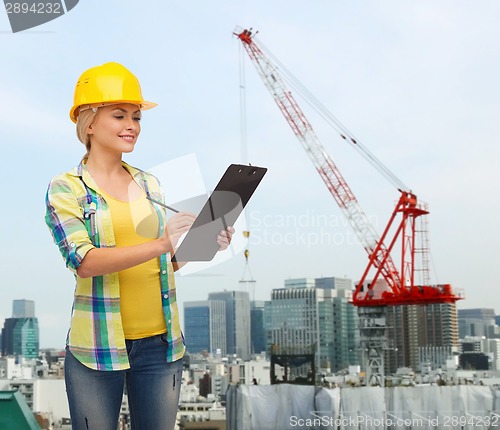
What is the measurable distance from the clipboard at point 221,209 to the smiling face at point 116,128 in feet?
0.64

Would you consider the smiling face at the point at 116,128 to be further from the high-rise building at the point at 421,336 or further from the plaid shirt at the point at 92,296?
the high-rise building at the point at 421,336

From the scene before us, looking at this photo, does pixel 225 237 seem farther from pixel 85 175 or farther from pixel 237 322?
pixel 237 322

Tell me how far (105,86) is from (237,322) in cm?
4147

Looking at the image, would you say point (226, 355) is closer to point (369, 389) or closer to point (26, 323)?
point (26, 323)

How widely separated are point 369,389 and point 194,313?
31.3 metres

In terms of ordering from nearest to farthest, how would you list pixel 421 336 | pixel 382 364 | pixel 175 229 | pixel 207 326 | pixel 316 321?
pixel 175 229, pixel 382 364, pixel 421 336, pixel 316 321, pixel 207 326

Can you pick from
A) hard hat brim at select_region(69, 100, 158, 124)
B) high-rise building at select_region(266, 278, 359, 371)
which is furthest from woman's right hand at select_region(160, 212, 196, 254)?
high-rise building at select_region(266, 278, 359, 371)

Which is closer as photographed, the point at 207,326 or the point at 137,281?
the point at 137,281

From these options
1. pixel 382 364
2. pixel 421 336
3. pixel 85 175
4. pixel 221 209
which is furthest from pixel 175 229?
pixel 421 336

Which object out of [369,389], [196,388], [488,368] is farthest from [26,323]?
[369,389]

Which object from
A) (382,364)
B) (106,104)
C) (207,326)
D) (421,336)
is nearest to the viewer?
(106,104)

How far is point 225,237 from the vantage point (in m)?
1.11

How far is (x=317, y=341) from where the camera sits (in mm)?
39531

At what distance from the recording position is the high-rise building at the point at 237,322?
134 ft
